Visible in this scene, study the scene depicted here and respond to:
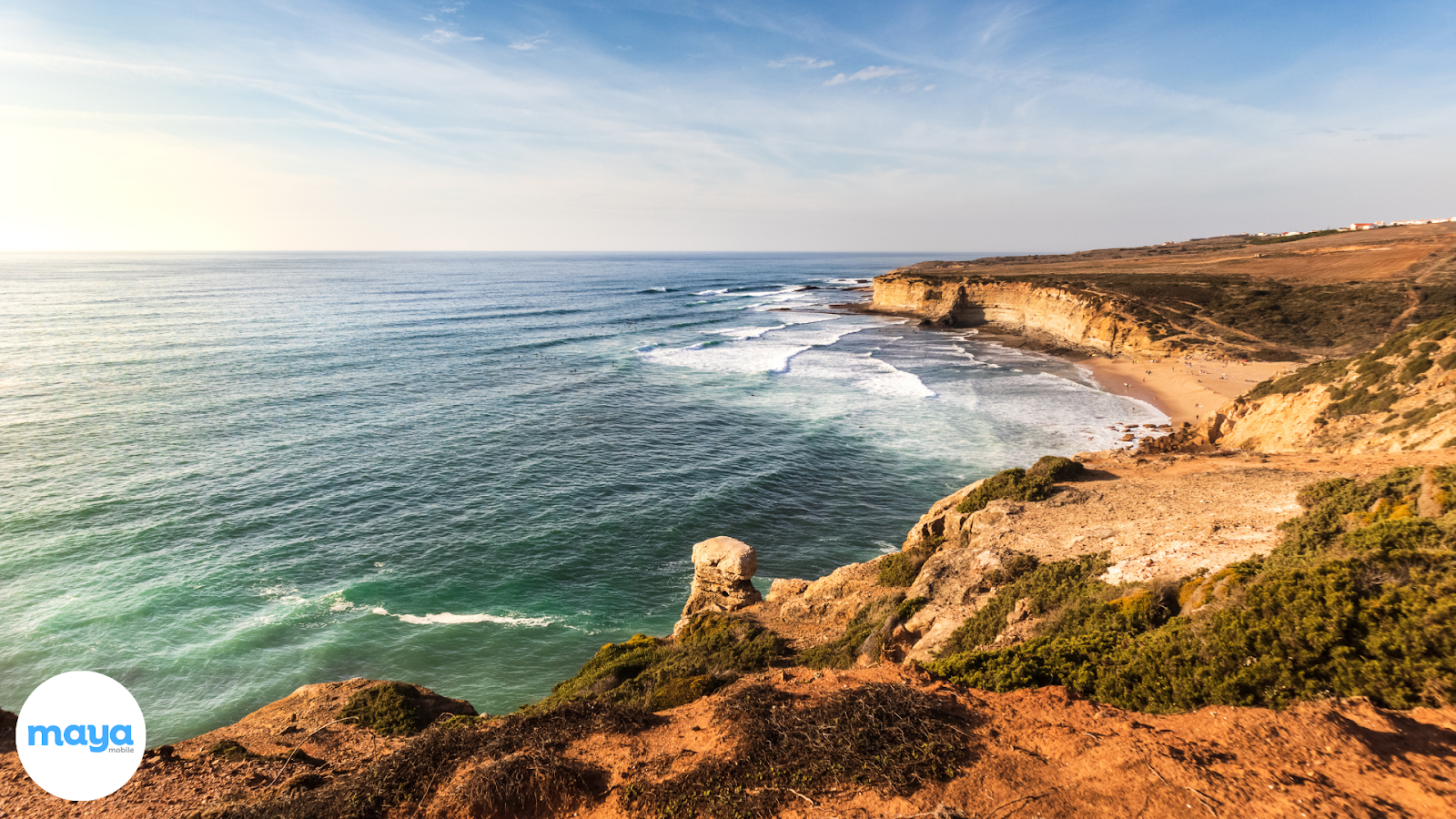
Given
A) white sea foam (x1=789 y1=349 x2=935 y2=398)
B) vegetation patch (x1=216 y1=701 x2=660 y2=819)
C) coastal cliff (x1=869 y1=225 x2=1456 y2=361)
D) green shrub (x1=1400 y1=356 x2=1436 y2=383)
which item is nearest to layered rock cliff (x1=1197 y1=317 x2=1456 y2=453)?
green shrub (x1=1400 y1=356 x2=1436 y2=383)

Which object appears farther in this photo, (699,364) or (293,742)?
(699,364)

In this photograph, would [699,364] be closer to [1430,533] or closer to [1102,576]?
[1102,576]

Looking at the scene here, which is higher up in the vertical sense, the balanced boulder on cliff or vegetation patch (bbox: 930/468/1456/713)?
vegetation patch (bbox: 930/468/1456/713)

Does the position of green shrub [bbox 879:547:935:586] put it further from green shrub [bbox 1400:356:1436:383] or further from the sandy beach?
the sandy beach

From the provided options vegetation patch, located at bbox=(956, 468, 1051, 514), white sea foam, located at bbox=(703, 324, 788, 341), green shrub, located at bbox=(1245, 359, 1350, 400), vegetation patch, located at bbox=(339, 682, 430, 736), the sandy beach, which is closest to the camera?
vegetation patch, located at bbox=(339, 682, 430, 736)

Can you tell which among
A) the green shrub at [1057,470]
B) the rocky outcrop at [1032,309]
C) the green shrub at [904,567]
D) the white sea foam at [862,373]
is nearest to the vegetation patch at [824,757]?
the green shrub at [904,567]

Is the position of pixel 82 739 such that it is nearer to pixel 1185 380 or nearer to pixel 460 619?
pixel 460 619

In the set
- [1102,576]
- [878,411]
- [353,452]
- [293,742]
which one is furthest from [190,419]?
[1102,576]
